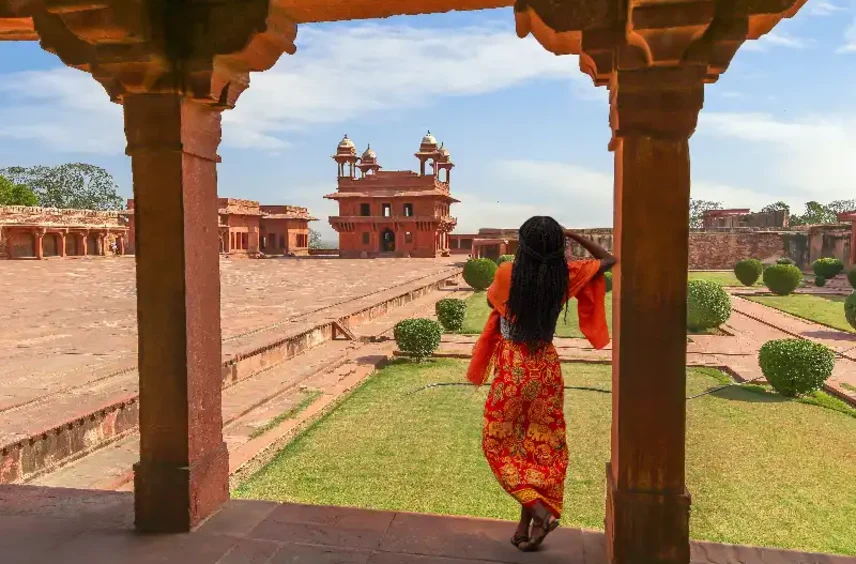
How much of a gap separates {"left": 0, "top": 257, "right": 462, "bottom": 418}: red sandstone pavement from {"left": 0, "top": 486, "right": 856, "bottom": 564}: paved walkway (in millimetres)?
3045

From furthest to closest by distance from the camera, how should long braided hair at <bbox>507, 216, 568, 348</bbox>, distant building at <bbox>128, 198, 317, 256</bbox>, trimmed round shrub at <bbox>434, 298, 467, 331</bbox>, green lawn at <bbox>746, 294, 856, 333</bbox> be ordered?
distant building at <bbox>128, 198, 317, 256</bbox>
green lawn at <bbox>746, 294, 856, 333</bbox>
trimmed round shrub at <bbox>434, 298, 467, 331</bbox>
long braided hair at <bbox>507, 216, 568, 348</bbox>

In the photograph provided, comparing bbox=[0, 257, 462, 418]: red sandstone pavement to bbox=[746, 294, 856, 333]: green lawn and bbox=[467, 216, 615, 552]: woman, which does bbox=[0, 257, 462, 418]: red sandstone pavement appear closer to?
bbox=[467, 216, 615, 552]: woman

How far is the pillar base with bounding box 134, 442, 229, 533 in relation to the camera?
7.13ft

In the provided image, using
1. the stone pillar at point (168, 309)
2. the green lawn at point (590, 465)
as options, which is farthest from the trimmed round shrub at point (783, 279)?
the stone pillar at point (168, 309)

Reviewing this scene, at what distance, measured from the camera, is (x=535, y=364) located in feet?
6.67

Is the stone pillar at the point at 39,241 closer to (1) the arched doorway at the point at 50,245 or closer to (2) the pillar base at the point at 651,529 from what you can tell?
(1) the arched doorway at the point at 50,245

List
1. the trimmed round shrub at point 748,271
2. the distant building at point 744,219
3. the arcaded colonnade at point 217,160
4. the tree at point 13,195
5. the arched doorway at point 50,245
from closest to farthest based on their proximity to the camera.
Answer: the arcaded colonnade at point 217,160 → the trimmed round shrub at point 748,271 → the arched doorway at point 50,245 → the distant building at point 744,219 → the tree at point 13,195

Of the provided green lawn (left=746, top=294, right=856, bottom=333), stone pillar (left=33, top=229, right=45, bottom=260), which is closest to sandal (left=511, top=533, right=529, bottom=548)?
green lawn (left=746, top=294, right=856, bottom=333)

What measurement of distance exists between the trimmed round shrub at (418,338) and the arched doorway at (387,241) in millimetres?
30038

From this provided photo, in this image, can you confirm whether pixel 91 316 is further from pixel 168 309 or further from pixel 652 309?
pixel 652 309

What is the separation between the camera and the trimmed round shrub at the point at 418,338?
7.93 m

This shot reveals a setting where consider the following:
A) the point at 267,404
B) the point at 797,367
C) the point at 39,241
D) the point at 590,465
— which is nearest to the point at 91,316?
the point at 267,404

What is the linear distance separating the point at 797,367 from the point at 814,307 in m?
9.92

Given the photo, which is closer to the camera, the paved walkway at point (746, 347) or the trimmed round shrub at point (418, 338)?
the paved walkway at point (746, 347)
